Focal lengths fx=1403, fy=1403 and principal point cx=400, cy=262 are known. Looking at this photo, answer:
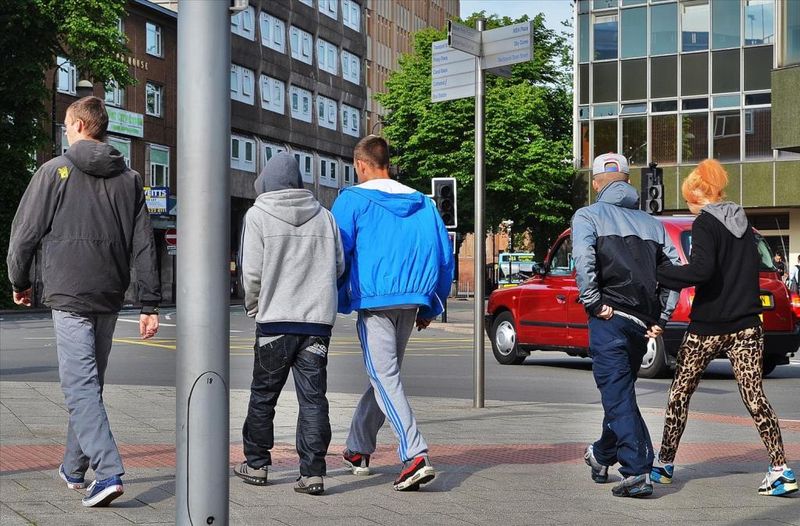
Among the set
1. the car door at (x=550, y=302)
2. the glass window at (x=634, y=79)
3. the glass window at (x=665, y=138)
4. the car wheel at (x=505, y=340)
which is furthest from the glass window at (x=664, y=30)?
the car door at (x=550, y=302)

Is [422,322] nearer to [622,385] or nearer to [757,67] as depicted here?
[622,385]

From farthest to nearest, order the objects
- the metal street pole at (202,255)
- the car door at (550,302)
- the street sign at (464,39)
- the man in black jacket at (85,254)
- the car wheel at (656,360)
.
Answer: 1. the car door at (550,302)
2. the car wheel at (656,360)
3. the street sign at (464,39)
4. the man in black jacket at (85,254)
5. the metal street pole at (202,255)

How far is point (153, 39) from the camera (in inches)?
2255

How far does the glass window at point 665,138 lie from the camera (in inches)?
1941

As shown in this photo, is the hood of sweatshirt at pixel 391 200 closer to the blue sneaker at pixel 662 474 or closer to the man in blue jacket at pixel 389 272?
the man in blue jacket at pixel 389 272

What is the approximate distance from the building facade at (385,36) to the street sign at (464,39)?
74640 mm

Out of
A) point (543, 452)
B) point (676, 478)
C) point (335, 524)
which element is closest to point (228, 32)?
point (335, 524)

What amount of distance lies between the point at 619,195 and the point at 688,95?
42.6 metres

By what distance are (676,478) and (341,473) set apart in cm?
193

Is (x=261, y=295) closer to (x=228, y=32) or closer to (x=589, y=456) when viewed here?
(x=589, y=456)

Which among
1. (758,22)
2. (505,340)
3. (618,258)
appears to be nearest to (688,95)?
(758,22)

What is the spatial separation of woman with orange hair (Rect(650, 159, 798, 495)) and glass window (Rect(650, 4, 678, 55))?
1681 inches

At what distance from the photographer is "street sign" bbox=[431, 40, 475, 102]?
1287 centimetres

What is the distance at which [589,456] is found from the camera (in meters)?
7.84
